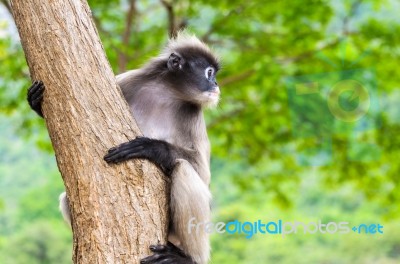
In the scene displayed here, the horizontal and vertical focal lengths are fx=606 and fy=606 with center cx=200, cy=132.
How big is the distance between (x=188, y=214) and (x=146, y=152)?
0.44 metres

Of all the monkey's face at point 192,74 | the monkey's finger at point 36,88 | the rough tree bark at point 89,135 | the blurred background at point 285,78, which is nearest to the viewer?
the rough tree bark at point 89,135

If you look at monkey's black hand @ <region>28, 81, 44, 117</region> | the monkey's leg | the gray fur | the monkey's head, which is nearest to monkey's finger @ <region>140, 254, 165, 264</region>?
the monkey's leg

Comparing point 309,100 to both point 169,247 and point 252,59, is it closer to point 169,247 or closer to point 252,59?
point 252,59

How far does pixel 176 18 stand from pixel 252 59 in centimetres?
126

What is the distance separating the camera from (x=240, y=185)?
34.9 feet

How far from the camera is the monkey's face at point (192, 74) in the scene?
13.3 ft

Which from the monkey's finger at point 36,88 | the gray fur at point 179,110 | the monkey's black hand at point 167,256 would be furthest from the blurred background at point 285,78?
the monkey's black hand at point 167,256

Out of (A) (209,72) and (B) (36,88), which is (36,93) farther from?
(A) (209,72)

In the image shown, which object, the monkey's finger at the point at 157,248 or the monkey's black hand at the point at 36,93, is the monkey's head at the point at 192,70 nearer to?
the monkey's black hand at the point at 36,93

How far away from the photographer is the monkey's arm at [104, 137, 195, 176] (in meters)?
2.95

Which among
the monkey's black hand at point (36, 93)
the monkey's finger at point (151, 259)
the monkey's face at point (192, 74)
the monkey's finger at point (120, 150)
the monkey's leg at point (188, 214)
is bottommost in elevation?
the monkey's finger at point (151, 259)

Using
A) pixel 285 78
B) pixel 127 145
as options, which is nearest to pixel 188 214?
pixel 127 145

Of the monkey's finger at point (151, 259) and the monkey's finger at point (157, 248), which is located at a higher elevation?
the monkey's finger at point (157, 248)

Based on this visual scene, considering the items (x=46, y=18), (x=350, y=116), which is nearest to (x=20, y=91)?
(x=350, y=116)
